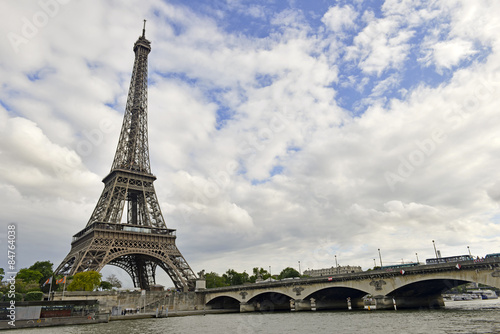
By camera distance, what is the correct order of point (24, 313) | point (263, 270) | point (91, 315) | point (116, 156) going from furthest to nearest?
point (263, 270), point (116, 156), point (91, 315), point (24, 313)

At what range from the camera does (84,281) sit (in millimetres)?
67500

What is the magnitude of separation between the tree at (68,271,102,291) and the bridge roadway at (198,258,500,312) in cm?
2794

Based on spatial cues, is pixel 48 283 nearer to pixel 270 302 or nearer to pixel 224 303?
pixel 224 303

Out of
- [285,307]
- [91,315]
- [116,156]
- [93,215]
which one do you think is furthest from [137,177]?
[285,307]

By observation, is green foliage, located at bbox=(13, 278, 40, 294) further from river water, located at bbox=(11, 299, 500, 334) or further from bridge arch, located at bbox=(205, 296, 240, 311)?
bridge arch, located at bbox=(205, 296, 240, 311)

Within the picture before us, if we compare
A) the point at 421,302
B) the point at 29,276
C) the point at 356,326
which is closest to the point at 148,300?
the point at 29,276

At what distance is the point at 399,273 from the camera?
5006 centimetres

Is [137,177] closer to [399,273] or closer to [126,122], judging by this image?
[126,122]

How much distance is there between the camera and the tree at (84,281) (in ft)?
220

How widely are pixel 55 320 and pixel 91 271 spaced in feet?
68.5

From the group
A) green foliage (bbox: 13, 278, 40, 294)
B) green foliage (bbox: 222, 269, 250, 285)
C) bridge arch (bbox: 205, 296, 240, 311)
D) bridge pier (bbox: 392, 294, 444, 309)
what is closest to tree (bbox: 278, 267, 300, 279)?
green foliage (bbox: 222, 269, 250, 285)

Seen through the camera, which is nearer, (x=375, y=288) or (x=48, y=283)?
(x=375, y=288)

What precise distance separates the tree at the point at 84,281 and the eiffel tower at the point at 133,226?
257 cm

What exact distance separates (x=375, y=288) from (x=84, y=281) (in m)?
56.9
